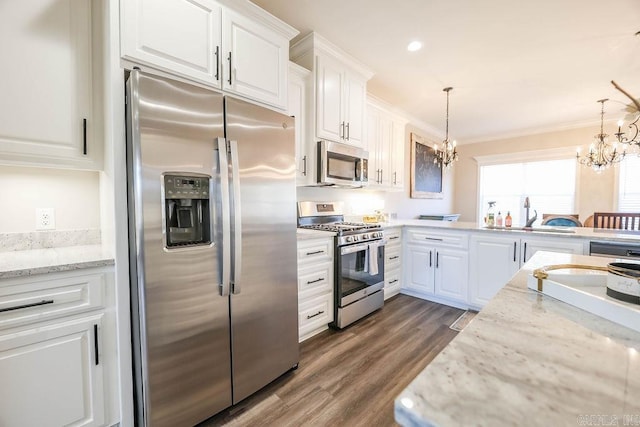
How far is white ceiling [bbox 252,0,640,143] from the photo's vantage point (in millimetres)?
2109

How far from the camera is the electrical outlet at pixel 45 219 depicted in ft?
5.16

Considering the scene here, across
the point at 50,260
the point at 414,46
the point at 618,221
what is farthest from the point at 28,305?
the point at 618,221

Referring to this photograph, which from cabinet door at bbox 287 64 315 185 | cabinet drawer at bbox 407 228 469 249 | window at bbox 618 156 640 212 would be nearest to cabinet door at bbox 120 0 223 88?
cabinet door at bbox 287 64 315 185

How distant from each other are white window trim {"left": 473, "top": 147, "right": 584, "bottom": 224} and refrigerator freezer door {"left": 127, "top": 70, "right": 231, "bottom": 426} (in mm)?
6177

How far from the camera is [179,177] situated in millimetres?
1360

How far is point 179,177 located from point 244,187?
0.35 meters

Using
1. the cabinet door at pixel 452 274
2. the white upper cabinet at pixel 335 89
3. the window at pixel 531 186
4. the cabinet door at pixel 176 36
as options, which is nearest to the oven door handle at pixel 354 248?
the cabinet door at pixel 452 274

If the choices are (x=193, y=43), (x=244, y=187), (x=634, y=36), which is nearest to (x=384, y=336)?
(x=244, y=187)

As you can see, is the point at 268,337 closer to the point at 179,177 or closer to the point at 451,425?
the point at 179,177

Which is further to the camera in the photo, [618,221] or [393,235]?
[618,221]

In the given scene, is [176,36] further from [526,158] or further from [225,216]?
[526,158]

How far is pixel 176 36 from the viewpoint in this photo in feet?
4.99

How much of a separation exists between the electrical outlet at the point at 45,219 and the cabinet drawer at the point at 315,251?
154 centimetres

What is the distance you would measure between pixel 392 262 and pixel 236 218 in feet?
7.71
